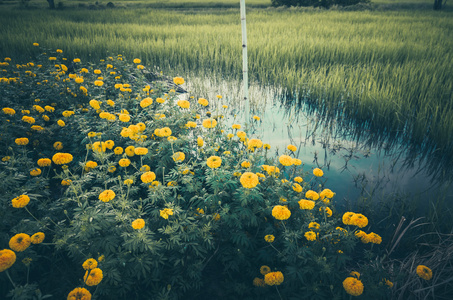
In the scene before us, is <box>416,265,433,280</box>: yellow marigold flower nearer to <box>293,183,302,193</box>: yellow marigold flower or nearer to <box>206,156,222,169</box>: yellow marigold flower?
<box>293,183,302,193</box>: yellow marigold flower

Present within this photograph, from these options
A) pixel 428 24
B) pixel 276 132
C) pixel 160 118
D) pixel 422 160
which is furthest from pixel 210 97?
pixel 428 24

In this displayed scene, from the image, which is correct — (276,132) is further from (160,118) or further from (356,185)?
(160,118)

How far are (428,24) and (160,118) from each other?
34.1 feet

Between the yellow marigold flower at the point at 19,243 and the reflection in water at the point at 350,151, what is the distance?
2.11 m

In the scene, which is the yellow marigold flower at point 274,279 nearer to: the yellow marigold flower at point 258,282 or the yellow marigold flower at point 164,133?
the yellow marigold flower at point 258,282

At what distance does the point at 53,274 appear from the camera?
1460mm

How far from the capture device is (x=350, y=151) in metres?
2.89

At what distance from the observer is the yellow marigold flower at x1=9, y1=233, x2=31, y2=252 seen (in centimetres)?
111

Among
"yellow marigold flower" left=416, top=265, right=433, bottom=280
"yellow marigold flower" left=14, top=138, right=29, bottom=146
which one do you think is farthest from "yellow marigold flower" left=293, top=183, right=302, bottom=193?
"yellow marigold flower" left=14, top=138, right=29, bottom=146

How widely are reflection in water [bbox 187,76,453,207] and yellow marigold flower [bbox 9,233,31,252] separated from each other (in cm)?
211

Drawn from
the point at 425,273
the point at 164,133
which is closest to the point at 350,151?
the point at 425,273

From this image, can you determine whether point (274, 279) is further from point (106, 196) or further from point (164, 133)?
point (164, 133)

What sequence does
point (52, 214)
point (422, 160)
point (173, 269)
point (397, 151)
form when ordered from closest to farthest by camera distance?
point (173, 269)
point (52, 214)
point (422, 160)
point (397, 151)

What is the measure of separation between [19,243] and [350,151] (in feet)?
10.1
